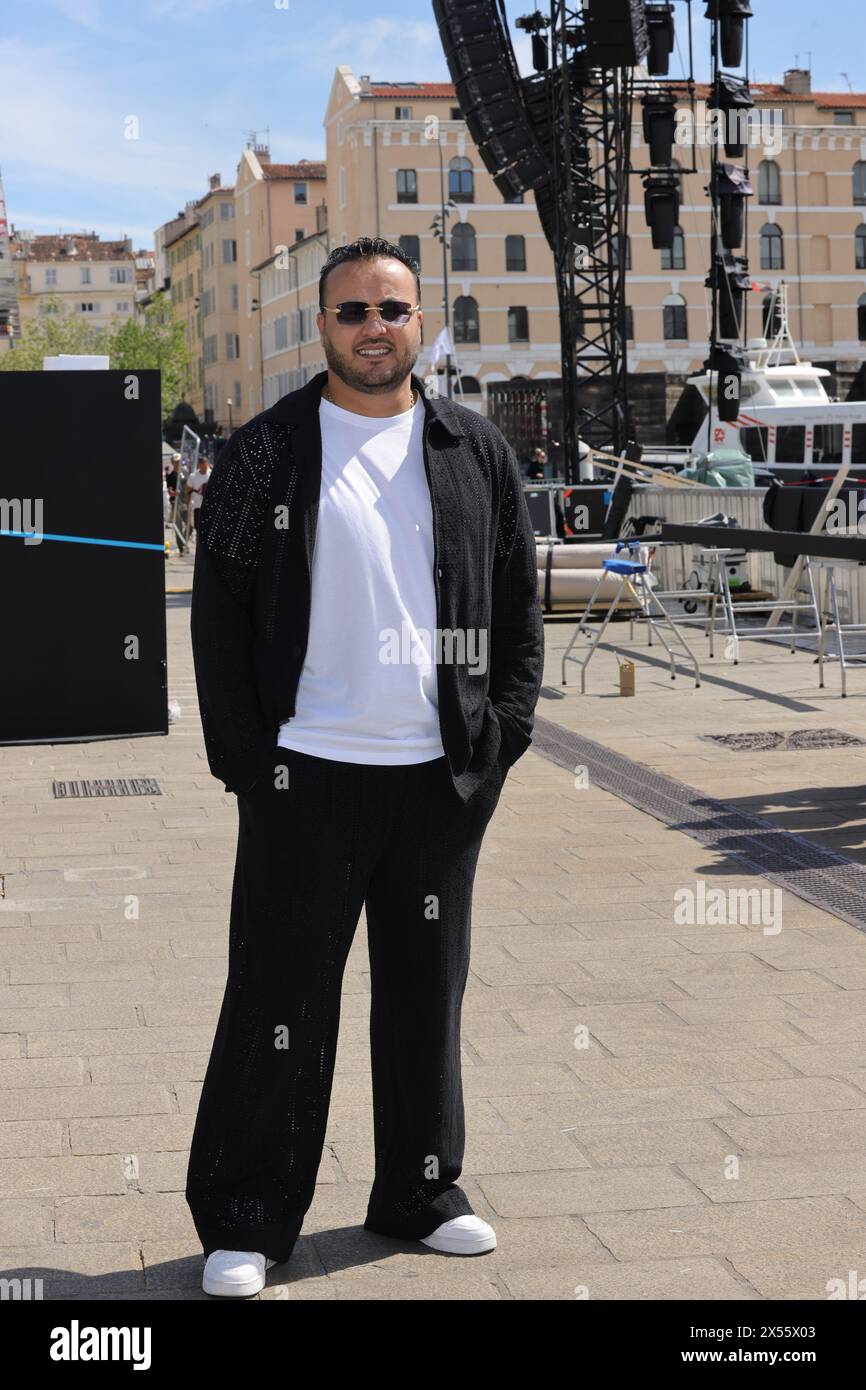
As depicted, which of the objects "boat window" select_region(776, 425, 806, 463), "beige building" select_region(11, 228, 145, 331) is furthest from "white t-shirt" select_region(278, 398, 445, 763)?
"beige building" select_region(11, 228, 145, 331)

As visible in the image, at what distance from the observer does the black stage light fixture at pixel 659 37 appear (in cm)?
2444

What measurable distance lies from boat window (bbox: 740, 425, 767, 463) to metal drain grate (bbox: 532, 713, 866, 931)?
25542mm

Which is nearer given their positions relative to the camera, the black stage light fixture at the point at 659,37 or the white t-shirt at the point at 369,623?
the white t-shirt at the point at 369,623

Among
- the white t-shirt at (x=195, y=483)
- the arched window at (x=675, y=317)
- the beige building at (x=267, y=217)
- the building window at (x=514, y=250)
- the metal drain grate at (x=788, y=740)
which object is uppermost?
the beige building at (x=267, y=217)

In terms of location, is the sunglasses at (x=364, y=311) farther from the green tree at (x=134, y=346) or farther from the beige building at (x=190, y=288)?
the beige building at (x=190, y=288)

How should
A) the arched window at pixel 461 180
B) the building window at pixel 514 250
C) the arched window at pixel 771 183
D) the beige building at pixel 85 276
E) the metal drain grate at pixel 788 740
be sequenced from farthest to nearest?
the beige building at pixel 85 276 < the arched window at pixel 771 183 < the building window at pixel 514 250 < the arched window at pixel 461 180 < the metal drain grate at pixel 788 740

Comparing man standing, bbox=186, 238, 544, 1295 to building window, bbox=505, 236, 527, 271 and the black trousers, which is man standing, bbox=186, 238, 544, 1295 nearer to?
the black trousers

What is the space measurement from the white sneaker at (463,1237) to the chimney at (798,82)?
8660 centimetres

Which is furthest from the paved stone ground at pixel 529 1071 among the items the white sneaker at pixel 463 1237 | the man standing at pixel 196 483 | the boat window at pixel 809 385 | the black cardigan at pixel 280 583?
the boat window at pixel 809 385

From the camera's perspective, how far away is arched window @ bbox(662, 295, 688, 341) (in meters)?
78.5

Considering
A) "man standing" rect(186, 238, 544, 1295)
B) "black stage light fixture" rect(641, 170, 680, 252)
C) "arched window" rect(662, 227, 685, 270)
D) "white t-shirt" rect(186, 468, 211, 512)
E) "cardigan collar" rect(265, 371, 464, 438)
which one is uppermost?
"arched window" rect(662, 227, 685, 270)

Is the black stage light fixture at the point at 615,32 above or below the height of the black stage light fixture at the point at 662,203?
above
